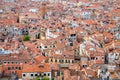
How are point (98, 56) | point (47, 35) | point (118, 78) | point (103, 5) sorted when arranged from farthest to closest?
point (103, 5) → point (47, 35) → point (98, 56) → point (118, 78)

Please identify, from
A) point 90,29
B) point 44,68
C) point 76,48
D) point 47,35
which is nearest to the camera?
point 44,68

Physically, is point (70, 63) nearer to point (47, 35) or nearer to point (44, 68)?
point (44, 68)

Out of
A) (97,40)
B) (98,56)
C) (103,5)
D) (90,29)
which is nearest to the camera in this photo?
(98,56)

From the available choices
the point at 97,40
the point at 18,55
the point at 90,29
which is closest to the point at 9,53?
the point at 18,55

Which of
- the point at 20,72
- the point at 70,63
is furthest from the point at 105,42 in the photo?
the point at 20,72

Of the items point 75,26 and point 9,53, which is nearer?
point 9,53

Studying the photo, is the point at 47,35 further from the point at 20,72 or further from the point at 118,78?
the point at 118,78
